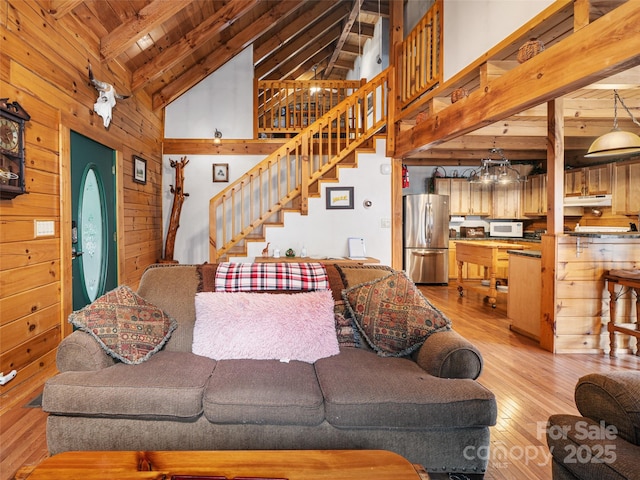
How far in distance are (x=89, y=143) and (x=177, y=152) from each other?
2.57 m

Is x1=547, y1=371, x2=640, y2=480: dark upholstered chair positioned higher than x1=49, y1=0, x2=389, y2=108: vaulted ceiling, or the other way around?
x1=49, y1=0, x2=389, y2=108: vaulted ceiling

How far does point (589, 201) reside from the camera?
5.76 metres

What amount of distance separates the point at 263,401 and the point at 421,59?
4173 mm

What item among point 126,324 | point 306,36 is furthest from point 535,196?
point 126,324

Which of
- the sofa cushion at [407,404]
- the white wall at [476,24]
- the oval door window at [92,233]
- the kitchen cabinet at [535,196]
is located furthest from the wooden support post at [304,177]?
the kitchen cabinet at [535,196]

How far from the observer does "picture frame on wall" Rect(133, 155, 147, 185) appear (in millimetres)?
4633

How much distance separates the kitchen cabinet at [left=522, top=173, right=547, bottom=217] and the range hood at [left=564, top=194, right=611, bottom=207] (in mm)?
688

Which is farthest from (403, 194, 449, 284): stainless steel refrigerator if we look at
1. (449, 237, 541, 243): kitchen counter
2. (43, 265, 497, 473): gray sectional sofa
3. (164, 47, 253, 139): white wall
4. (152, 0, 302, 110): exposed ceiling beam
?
(43, 265, 497, 473): gray sectional sofa

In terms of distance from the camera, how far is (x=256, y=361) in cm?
193

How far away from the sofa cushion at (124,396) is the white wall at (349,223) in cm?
342

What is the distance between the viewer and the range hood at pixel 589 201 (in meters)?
5.57

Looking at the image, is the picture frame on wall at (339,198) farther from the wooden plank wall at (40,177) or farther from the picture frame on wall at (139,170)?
the wooden plank wall at (40,177)

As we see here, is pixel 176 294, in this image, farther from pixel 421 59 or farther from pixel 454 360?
pixel 421 59

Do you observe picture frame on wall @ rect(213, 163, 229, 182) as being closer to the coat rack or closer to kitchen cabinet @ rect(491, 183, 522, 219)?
the coat rack
